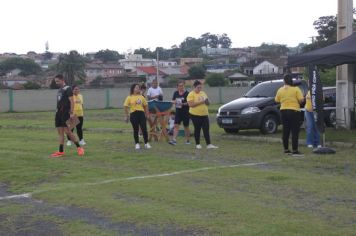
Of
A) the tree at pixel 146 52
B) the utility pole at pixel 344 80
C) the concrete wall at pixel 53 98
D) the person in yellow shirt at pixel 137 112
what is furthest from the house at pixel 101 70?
the person in yellow shirt at pixel 137 112

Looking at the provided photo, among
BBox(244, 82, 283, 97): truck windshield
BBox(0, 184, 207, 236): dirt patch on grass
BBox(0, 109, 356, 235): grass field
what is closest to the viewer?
BBox(0, 184, 207, 236): dirt patch on grass

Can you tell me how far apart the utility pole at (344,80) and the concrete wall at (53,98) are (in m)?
29.3

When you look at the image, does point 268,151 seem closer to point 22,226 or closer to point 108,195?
point 108,195

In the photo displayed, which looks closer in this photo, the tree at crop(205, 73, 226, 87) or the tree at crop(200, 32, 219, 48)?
the tree at crop(205, 73, 226, 87)

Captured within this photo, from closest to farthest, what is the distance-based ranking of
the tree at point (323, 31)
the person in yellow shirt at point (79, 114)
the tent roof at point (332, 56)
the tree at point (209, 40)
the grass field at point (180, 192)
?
the grass field at point (180, 192) → the tent roof at point (332, 56) → the person in yellow shirt at point (79, 114) → the tree at point (323, 31) → the tree at point (209, 40)

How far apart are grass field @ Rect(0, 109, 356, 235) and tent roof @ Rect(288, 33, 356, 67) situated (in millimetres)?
2311

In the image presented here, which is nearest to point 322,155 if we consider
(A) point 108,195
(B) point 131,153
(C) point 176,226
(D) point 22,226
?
(B) point 131,153

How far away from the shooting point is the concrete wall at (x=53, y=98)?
138 ft

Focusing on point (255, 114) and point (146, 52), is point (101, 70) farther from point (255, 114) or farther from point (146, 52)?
point (255, 114)

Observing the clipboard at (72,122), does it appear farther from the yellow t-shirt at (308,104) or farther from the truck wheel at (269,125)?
the yellow t-shirt at (308,104)

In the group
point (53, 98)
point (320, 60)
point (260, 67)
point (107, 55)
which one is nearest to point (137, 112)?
point (320, 60)

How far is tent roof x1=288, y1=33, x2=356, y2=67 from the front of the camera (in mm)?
13562

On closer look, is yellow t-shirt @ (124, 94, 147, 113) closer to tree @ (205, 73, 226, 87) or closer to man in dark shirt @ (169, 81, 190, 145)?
man in dark shirt @ (169, 81, 190, 145)

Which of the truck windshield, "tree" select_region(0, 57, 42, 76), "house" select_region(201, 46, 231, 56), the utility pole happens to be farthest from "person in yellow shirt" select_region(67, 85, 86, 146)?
"house" select_region(201, 46, 231, 56)
